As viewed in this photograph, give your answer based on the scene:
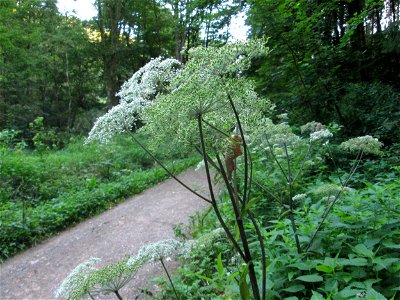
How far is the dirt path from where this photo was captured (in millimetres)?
5074

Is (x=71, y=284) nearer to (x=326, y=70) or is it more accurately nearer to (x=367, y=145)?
(x=367, y=145)

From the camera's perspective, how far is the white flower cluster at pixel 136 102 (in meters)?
1.92

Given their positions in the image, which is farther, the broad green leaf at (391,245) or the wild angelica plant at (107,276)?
the broad green leaf at (391,245)

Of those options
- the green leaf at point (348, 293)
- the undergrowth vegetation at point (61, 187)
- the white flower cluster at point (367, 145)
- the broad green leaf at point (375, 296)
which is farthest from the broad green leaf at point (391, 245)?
the undergrowth vegetation at point (61, 187)

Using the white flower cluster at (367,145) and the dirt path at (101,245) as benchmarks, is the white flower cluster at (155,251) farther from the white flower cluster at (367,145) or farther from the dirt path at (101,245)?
the dirt path at (101,245)

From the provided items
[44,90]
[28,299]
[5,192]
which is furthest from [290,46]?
[44,90]

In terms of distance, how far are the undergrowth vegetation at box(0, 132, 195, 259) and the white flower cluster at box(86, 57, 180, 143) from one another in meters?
4.96

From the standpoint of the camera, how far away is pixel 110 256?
574 centimetres

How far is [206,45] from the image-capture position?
18688 mm

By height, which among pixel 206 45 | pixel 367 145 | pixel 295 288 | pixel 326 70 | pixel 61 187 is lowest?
pixel 61 187

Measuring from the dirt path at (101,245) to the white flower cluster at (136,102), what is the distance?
Result: 10.1 feet

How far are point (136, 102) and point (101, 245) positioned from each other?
16.6 ft

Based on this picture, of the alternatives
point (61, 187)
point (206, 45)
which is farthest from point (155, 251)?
point (206, 45)

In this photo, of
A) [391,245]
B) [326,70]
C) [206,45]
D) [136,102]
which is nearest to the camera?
[136,102]
